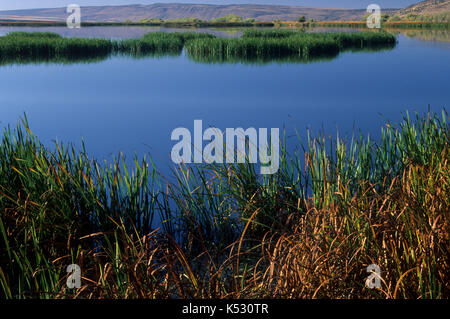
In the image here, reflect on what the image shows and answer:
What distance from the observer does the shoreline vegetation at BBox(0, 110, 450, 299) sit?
245 centimetres

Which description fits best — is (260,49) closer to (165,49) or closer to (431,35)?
(165,49)

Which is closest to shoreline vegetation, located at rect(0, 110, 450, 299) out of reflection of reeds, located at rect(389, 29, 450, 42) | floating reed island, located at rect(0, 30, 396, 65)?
floating reed island, located at rect(0, 30, 396, 65)

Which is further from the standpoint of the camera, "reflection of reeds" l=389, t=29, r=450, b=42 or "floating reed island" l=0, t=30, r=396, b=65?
"reflection of reeds" l=389, t=29, r=450, b=42

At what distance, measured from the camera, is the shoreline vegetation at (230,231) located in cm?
245

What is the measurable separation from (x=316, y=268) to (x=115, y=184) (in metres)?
1.51

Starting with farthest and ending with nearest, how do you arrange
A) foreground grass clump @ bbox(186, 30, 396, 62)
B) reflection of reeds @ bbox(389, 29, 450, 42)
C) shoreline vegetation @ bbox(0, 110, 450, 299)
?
reflection of reeds @ bbox(389, 29, 450, 42), foreground grass clump @ bbox(186, 30, 396, 62), shoreline vegetation @ bbox(0, 110, 450, 299)

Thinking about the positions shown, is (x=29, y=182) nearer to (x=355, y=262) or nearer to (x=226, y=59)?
(x=355, y=262)

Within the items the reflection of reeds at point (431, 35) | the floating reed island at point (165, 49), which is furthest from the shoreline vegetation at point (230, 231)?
the reflection of reeds at point (431, 35)

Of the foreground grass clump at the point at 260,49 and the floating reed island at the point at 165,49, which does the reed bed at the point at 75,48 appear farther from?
the foreground grass clump at the point at 260,49

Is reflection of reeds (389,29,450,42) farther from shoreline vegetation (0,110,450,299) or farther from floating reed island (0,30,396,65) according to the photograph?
shoreline vegetation (0,110,450,299)

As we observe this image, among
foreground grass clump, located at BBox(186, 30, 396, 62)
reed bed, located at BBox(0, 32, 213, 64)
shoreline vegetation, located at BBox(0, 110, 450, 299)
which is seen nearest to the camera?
shoreline vegetation, located at BBox(0, 110, 450, 299)
